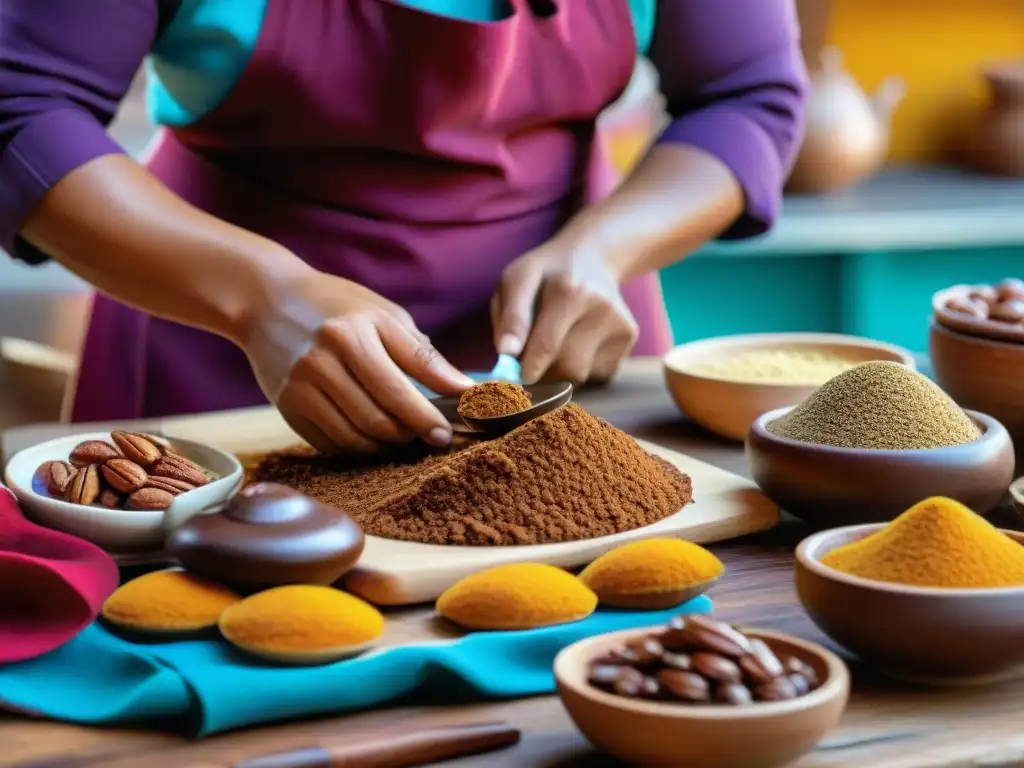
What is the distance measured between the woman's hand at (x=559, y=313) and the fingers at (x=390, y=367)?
0.14 metres

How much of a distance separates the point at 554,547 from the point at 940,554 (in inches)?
9.9

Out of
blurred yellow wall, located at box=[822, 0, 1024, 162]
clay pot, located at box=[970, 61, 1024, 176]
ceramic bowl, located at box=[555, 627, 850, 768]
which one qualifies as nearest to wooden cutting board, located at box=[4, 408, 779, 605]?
ceramic bowl, located at box=[555, 627, 850, 768]

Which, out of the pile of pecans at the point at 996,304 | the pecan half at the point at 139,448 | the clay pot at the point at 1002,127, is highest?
the pecan half at the point at 139,448

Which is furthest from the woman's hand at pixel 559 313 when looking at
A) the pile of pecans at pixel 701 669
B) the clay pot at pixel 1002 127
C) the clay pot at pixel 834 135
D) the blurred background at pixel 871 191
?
the clay pot at pixel 1002 127

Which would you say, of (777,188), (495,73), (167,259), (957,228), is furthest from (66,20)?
(957,228)

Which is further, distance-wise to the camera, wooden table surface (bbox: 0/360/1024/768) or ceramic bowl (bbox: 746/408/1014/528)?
ceramic bowl (bbox: 746/408/1014/528)

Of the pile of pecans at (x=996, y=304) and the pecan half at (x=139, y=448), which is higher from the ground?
the pecan half at (x=139, y=448)

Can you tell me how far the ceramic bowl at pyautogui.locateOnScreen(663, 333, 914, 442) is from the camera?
1124 millimetres

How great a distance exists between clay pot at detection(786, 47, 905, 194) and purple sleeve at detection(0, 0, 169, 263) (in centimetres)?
171

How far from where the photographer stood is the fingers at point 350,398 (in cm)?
101

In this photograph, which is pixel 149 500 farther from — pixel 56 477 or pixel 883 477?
pixel 883 477

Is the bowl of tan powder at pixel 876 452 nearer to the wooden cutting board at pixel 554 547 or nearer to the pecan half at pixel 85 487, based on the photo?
the wooden cutting board at pixel 554 547

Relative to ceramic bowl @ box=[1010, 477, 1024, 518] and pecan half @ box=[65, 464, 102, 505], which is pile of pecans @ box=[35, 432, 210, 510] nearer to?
pecan half @ box=[65, 464, 102, 505]

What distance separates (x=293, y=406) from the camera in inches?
41.5
